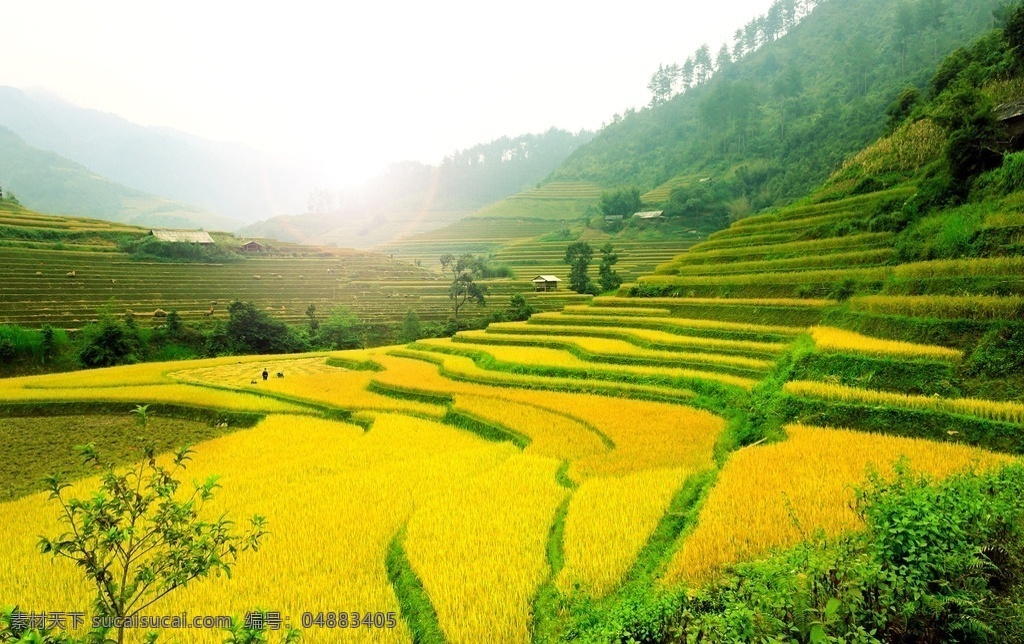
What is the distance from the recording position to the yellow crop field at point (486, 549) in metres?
3.52

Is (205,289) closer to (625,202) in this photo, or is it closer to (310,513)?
(310,513)

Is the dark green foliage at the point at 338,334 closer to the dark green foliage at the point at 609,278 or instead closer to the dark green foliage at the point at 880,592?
the dark green foliage at the point at 609,278

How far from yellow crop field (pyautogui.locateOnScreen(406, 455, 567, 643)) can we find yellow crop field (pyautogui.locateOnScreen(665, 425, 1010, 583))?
50.5 inches

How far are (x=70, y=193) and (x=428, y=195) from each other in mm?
103451

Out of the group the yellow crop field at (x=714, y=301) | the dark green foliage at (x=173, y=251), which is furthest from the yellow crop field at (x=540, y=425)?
the dark green foliage at (x=173, y=251)

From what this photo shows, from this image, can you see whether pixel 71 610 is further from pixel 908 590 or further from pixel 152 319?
pixel 152 319

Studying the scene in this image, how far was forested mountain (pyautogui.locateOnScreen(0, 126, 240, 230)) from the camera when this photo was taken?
126 metres

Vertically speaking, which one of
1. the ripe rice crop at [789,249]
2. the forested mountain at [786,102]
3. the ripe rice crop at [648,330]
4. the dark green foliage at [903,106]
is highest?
the forested mountain at [786,102]

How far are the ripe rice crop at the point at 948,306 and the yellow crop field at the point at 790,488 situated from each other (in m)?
3.63

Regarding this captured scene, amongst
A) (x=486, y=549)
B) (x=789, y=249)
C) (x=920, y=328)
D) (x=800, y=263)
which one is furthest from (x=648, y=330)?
(x=486, y=549)

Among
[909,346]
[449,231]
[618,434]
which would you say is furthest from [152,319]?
[449,231]

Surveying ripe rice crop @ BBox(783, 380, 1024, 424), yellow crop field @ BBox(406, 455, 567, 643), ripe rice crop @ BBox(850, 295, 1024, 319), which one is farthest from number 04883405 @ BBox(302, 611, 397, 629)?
ripe rice crop @ BBox(850, 295, 1024, 319)

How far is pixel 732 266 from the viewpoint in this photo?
59.4 ft

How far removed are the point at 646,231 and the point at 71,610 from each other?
46.7 meters
